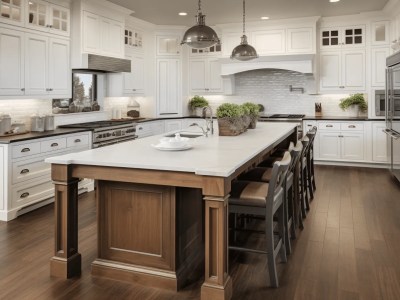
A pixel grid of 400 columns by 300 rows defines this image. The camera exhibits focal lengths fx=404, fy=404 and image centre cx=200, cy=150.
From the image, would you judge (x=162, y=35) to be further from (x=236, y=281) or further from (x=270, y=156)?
(x=236, y=281)

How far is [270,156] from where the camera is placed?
5043mm

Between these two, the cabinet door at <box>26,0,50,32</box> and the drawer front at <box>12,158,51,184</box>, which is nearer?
the drawer front at <box>12,158,51,184</box>

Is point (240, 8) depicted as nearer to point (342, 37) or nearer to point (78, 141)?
point (342, 37)

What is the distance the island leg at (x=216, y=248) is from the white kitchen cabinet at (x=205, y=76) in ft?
20.6

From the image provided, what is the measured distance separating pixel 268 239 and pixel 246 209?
10.6 inches

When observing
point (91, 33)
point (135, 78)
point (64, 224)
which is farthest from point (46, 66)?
point (64, 224)

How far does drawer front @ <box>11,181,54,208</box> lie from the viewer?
14.6 feet

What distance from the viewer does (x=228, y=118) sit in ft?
14.3

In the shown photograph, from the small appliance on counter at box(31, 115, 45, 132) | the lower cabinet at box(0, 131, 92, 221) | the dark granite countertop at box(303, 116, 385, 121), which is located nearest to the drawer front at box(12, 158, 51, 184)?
the lower cabinet at box(0, 131, 92, 221)

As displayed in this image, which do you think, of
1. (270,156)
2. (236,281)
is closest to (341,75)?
(270,156)

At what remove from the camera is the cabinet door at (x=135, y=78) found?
7.48 meters

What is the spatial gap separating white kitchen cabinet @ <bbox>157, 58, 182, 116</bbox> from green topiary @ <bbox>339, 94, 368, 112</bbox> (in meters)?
3.31

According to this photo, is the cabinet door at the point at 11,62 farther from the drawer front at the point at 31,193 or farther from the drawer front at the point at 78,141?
the drawer front at the point at 31,193

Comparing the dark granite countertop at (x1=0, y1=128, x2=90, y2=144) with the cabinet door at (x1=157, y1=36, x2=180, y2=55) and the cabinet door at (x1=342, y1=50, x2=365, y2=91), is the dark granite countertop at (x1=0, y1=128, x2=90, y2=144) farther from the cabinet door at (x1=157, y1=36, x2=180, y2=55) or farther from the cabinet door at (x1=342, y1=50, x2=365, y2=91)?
the cabinet door at (x1=342, y1=50, x2=365, y2=91)
